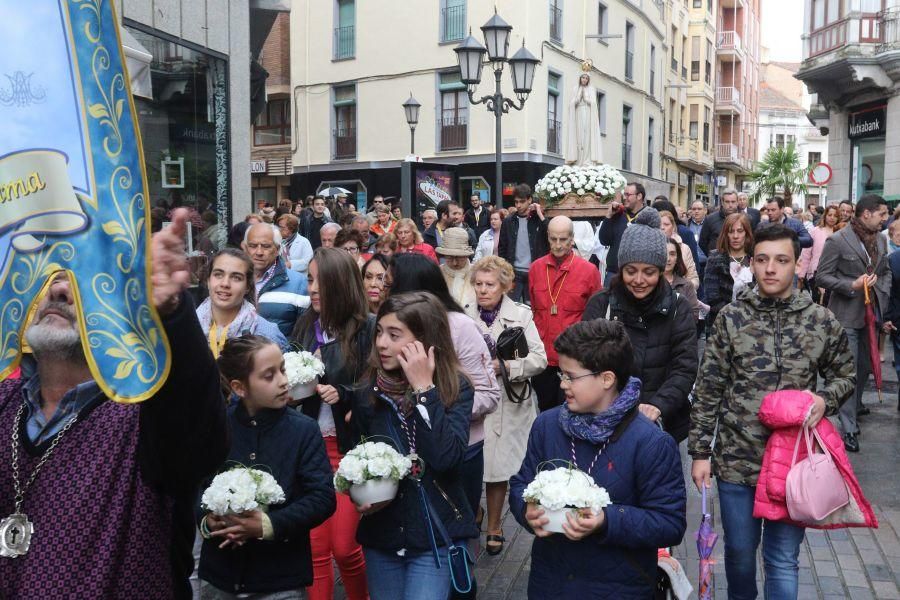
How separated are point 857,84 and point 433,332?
2352cm

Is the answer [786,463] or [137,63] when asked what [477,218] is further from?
[786,463]

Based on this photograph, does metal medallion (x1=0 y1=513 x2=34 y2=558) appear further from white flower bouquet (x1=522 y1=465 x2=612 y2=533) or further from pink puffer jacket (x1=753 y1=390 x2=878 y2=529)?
pink puffer jacket (x1=753 y1=390 x2=878 y2=529)

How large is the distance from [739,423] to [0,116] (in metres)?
3.27

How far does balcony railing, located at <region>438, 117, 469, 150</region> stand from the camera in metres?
29.7

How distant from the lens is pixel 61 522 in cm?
214

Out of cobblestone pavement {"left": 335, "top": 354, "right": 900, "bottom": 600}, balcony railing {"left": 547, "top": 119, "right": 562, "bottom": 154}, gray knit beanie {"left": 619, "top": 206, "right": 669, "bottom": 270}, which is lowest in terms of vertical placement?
cobblestone pavement {"left": 335, "top": 354, "right": 900, "bottom": 600}

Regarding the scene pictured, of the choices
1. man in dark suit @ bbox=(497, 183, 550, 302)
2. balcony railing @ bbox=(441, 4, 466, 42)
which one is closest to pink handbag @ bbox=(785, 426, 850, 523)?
man in dark suit @ bbox=(497, 183, 550, 302)

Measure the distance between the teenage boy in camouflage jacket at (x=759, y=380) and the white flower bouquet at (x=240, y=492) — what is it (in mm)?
1962

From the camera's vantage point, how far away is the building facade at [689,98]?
44094 mm

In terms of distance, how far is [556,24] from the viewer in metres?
30.1

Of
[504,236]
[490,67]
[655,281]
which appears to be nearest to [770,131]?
[490,67]

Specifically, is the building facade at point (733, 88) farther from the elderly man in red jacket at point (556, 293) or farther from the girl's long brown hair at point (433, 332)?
the girl's long brown hair at point (433, 332)

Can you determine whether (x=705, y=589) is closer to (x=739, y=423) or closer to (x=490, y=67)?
(x=739, y=423)

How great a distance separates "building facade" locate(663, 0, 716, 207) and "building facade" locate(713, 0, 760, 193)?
155 cm
